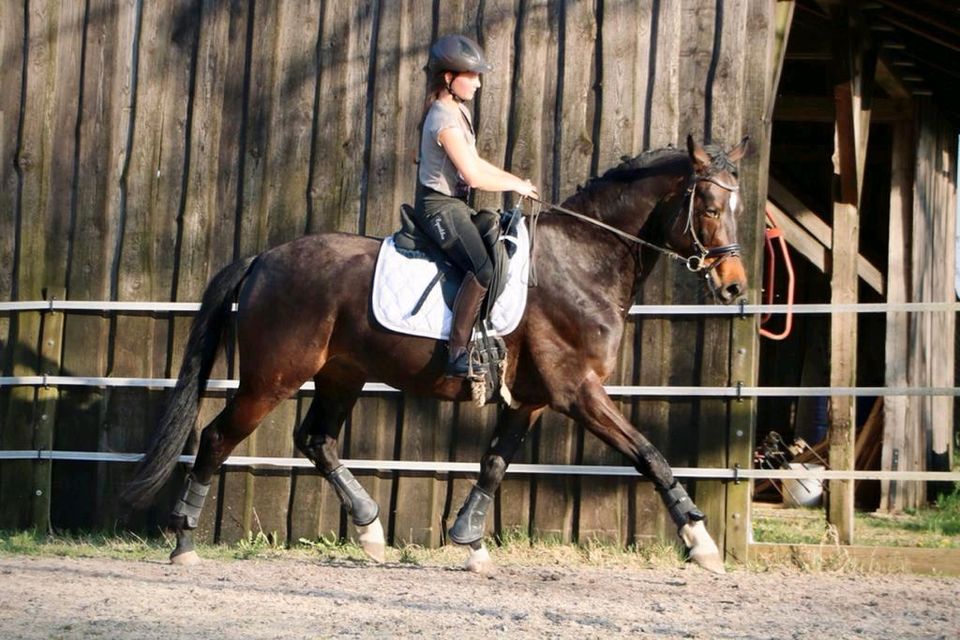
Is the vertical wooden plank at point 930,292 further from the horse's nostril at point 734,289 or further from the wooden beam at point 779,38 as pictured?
the horse's nostril at point 734,289

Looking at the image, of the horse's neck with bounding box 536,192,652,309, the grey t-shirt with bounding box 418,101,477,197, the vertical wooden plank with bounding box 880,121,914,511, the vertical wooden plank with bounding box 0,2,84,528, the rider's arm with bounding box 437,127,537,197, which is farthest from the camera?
the vertical wooden plank with bounding box 880,121,914,511

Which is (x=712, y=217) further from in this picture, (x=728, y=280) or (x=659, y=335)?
(x=659, y=335)

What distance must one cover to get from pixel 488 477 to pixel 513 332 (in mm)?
927

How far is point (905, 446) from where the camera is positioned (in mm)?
12570

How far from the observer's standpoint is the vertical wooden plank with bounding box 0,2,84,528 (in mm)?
9508

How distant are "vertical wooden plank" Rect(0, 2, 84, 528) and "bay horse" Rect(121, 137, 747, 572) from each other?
2228 millimetres

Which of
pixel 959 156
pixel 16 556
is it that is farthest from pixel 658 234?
pixel 959 156

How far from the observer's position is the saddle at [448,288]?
728 centimetres

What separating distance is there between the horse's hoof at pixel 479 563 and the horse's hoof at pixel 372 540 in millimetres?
589

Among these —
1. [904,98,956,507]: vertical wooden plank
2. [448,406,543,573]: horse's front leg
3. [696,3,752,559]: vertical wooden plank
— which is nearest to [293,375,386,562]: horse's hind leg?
[448,406,543,573]: horse's front leg

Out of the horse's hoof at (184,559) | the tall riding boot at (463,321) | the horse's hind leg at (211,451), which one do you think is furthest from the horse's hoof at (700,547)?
the horse's hoof at (184,559)

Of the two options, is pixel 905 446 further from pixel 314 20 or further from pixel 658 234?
pixel 314 20

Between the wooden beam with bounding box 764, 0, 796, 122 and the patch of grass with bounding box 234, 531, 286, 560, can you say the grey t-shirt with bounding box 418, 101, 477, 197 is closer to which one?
the wooden beam with bounding box 764, 0, 796, 122

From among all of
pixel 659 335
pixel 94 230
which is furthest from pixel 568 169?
pixel 94 230
